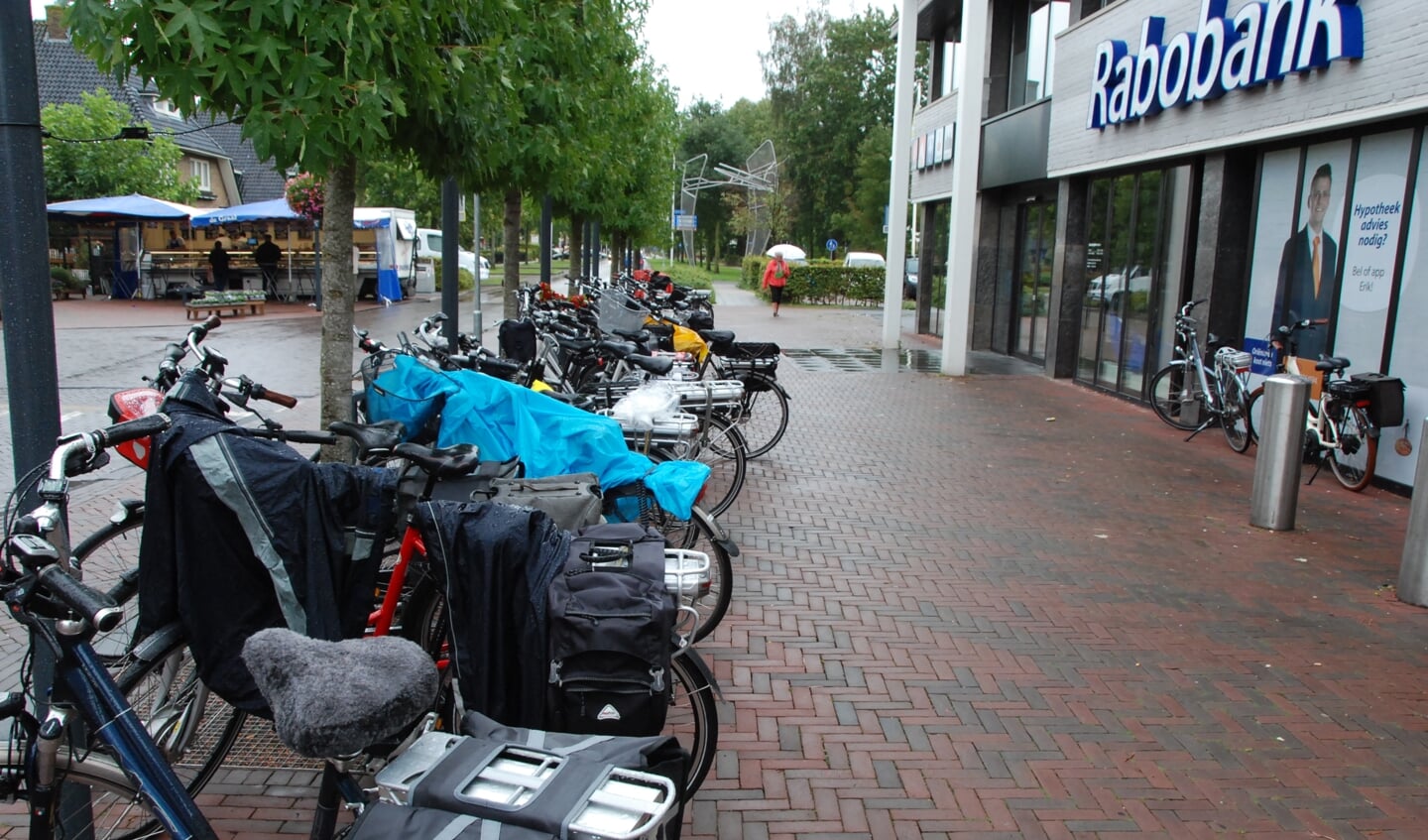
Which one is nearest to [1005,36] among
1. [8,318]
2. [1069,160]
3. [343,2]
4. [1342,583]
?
[1069,160]

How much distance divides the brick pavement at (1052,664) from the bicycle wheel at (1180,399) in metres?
1.96

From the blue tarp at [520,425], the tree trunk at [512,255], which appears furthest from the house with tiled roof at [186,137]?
the blue tarp at [520,425]

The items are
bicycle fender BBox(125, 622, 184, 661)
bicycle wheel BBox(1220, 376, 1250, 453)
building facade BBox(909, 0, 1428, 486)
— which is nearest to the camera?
bicycle fender BBox(125, 622, 184, 661)

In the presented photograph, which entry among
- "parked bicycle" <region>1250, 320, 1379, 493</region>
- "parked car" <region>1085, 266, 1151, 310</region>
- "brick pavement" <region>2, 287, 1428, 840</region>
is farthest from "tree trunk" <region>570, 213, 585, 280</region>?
"parked bicycle" <region>1250, 320, 1379, 493</region>

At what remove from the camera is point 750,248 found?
55156 mm

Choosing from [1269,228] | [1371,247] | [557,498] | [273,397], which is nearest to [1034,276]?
[1269,228]

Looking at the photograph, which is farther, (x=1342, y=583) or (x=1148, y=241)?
(x=1148, y=241)

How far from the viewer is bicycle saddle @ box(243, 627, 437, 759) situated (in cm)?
204

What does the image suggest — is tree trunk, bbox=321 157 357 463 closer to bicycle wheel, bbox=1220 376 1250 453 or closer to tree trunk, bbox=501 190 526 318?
tree trunk, bbox=501 190 526 318

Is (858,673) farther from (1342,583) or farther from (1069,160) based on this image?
(1069,160)

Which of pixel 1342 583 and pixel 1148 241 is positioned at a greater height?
pixel 1148 241

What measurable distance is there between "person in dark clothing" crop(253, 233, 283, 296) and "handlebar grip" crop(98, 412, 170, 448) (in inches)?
1018

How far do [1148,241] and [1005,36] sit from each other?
6731 millimetres

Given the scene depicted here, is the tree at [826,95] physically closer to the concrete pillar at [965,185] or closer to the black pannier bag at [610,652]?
the concrete pillar at [965,185]
